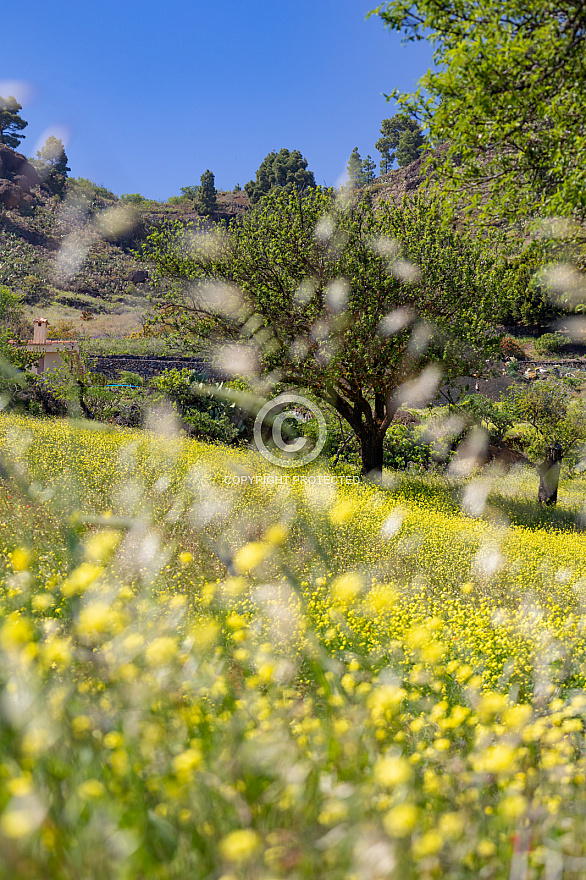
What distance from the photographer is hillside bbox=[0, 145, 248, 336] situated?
5207 cm

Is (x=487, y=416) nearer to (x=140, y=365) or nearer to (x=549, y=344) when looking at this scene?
(x=140, y=365)

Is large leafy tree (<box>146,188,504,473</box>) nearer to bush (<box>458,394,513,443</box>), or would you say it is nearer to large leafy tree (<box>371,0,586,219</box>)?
large leafy tree (<box>371,0,586,219</box>)

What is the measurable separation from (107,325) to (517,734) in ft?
159

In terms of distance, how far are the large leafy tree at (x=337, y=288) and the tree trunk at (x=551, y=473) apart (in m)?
→ 3.45

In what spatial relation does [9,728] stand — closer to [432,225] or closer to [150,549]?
[150,549]

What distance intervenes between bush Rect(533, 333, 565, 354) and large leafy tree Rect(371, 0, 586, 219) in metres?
33.8

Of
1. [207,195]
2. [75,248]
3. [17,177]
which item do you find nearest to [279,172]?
[207,195]

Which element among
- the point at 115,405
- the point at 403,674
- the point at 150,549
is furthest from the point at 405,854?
the point at 115,405

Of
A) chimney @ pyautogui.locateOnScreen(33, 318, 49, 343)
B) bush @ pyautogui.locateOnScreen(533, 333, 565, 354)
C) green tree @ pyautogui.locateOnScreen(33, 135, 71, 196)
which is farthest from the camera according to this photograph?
green tree @ pyautogui.locateOnScreen(33, 135, 71, 196)

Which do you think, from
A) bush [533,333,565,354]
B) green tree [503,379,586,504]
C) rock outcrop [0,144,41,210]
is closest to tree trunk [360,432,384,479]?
green tree [503,379,586,504]

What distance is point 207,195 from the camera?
293 ft

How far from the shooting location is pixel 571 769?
233cm

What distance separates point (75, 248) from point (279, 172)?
4027cm

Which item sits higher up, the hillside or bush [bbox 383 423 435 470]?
the hillside
